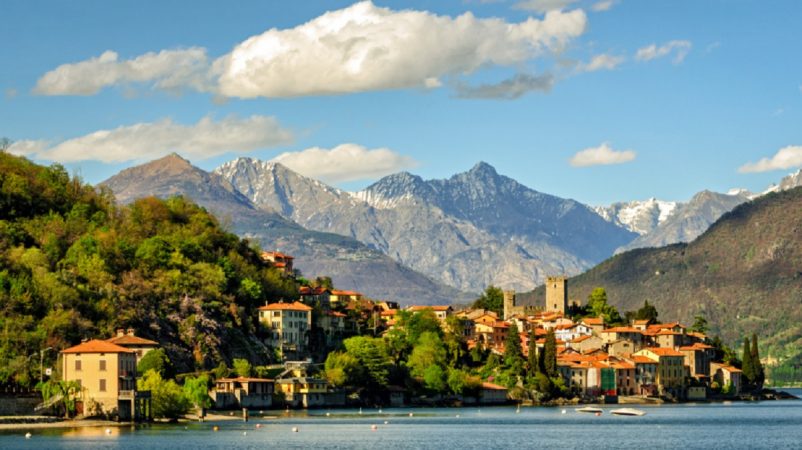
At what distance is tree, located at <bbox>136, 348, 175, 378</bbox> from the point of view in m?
146

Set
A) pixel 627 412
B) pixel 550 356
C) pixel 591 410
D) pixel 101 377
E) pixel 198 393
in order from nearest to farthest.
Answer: pixel 101 377
pixel 198 393
pixel 627 412
pixel 591 410
pixel 550 356

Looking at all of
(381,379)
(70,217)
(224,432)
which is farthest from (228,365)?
(224,432)

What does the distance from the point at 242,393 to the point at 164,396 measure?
28196 mm

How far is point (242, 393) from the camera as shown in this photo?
161m

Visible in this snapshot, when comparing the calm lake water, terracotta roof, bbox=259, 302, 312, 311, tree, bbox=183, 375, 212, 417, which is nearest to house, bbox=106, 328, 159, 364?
tree, bbox=183, 375, 212, 417

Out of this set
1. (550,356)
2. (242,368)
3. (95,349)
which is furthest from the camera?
(550,356)

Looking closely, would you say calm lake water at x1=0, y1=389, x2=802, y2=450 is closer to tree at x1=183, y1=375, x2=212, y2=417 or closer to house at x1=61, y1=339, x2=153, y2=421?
house at x1=61, y1=339, x2=153, y2=421

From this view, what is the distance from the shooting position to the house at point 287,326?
187 metres

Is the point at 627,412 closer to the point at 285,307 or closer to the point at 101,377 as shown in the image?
the point at 285,307

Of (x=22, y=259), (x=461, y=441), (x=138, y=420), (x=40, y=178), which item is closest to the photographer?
(x=461, y=441)

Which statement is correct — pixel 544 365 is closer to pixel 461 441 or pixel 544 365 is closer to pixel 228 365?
pixel 228 365

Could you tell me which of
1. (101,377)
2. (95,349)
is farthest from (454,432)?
(95,349)

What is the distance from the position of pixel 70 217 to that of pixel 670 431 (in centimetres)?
8728

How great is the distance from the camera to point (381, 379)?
18000cm
